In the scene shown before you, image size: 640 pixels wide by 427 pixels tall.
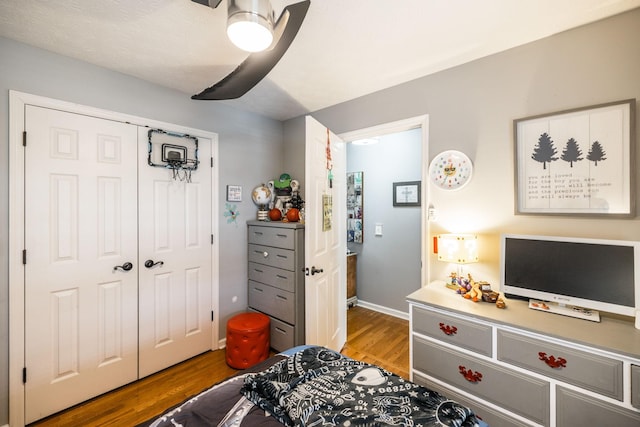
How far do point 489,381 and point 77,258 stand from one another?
288cm

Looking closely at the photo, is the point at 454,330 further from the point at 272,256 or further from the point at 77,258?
the point at 77,258

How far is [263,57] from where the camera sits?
155 centimetres

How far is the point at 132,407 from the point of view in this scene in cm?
194

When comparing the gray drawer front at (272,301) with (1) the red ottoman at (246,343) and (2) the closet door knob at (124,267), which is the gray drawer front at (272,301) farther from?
(2) the closet door knob at (124,267)

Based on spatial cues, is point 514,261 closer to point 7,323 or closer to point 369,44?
point 369,44

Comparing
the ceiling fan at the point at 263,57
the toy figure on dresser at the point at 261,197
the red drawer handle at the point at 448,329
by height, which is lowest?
the red drawer handle at the point at 448,329

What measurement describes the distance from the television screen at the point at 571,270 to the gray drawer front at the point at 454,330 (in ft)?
1.30

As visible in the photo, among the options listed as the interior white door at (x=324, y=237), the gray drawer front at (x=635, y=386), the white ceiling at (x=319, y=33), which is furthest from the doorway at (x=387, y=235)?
the gray drawer front at (x=635, y=386)

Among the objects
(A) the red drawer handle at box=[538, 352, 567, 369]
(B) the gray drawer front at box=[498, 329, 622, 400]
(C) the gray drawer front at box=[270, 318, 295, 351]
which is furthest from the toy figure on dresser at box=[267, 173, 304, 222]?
(A) the red drawer handle at box=[538, 352, 567, 369]

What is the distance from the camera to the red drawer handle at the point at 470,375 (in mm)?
1535

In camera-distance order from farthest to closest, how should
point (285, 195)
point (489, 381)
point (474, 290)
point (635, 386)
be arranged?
point (285, 195), point (474, 290), point (489, 381), point (635, 386)

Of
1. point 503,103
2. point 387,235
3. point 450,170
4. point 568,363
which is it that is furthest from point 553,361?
point 387,235

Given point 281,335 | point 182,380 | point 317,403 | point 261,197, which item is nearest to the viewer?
point 317,403

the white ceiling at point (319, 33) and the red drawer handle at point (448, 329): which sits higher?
the white ceiling at point (319, 33)
